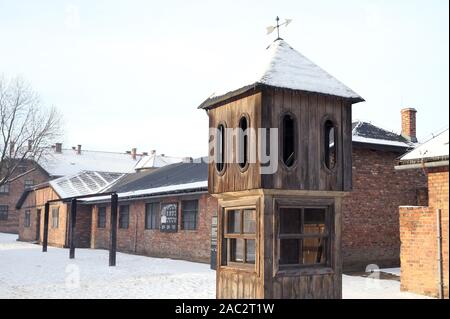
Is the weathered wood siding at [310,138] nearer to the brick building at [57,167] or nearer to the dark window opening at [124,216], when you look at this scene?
the dark window opening at [124,216]

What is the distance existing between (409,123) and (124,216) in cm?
1486

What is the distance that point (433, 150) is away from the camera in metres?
11.1

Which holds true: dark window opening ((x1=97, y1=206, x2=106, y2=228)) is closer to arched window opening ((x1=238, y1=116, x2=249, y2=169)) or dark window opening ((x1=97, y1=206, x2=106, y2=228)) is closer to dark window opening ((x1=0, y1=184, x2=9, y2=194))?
arched window opening ((x1=238, y1=116, x2=249, y2=169))

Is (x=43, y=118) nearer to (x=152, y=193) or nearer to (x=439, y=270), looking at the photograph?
(x=152, y=193)

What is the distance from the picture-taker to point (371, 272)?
629 inches

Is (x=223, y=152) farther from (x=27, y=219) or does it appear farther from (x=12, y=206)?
(x=12, y=206)

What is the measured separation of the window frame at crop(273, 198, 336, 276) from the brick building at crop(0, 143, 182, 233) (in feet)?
113

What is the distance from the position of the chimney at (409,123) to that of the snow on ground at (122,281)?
6104mm

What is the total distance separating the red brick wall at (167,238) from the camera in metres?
19.8

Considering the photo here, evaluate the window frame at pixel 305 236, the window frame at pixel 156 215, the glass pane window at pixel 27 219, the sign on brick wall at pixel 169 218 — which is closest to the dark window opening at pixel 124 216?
the window frame at pixel 156 215

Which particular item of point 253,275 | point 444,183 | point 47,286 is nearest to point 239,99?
point 253,275

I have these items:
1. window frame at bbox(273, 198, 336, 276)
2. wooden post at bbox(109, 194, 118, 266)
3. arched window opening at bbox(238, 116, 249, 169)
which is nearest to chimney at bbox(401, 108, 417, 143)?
wooden post at bbox(109, 194, 118, 266)

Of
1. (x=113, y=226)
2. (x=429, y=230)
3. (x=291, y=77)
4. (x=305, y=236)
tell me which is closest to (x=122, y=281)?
(x=113, y=226)

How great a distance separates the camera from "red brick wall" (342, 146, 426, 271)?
1636cm
